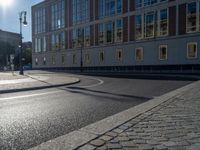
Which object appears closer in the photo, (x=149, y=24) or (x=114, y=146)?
(x=114, y=146)

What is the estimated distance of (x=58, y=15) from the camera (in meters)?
58.1

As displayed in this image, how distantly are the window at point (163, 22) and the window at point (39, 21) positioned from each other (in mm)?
36953

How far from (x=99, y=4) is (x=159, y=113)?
42897 millimetres

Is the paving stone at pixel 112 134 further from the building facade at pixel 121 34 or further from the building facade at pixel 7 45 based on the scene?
the building facade at pixel 7 45

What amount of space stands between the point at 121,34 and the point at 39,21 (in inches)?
1265

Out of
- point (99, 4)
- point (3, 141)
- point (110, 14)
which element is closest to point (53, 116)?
point (3, 141)

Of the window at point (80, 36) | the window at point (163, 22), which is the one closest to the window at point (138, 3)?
the window at point (163, 22)

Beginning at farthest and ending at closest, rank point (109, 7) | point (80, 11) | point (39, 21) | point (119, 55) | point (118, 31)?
1. point (39, 21)
2. point (80, 11)
3. point (109, 7)
4. point (118, 31)
5. point (119, 55)

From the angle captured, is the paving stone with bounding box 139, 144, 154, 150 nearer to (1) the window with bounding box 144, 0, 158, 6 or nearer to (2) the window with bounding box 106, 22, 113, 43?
(1) the window with bounding box 144, 0, 158, 6

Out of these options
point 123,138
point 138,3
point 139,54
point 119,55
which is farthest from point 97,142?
point 119,55

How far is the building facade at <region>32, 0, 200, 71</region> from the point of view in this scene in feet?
111

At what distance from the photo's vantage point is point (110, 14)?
146 feet

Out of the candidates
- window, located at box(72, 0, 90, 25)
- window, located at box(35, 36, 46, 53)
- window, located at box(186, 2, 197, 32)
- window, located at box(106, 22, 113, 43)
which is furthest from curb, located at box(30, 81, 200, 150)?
window, located at box(35, 36, 46, 53)

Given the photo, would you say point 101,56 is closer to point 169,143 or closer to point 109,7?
point 109,7
